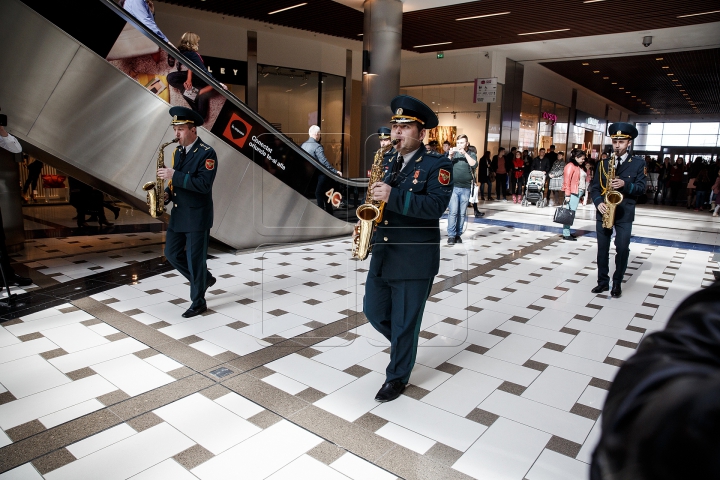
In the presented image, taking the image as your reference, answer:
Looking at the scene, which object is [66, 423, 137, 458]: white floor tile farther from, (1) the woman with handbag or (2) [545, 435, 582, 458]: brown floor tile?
(1) the woman with handbag

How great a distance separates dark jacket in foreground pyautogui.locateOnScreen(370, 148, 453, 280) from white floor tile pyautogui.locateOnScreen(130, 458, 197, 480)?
1.67 metres

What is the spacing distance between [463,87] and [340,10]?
7.75 metres

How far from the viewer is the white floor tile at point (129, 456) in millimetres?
2625

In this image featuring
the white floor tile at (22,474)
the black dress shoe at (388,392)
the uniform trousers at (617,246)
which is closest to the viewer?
the white floor tile at (22,474)

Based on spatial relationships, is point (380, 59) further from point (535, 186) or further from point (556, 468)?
point (556, 468)

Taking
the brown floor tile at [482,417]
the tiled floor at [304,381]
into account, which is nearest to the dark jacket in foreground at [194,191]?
the tiled floor at [304,381]

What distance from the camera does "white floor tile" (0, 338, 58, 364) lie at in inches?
159

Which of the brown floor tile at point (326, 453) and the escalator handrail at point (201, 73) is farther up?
the escalator handrail at point (201, 73)

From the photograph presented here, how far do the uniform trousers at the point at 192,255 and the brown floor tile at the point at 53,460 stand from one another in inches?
93.4

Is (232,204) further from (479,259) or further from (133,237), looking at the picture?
(479,259)

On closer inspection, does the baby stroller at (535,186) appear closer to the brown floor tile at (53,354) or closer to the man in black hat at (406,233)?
the man in black hat at (406,233)

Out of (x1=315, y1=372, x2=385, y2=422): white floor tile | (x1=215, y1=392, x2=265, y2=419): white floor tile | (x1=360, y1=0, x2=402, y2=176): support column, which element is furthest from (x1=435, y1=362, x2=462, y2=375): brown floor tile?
(x1=360, y1=0, x2=402, y2=176): support column

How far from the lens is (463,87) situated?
1925 centimetres

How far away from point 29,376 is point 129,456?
1.53 metres
